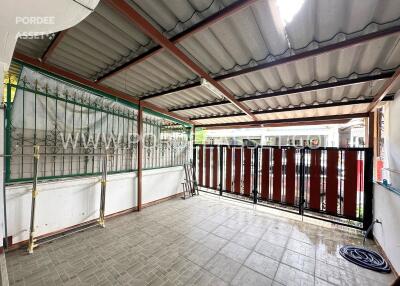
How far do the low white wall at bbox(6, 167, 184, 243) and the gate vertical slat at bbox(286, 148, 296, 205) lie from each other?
11.8ft

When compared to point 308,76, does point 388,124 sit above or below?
below

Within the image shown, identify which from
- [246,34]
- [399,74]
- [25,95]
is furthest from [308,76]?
[25,95]

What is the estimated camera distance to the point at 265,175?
4.63m

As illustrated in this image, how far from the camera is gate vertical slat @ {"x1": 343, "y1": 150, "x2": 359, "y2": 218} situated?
137 inches

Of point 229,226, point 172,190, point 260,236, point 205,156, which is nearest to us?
point 260,236

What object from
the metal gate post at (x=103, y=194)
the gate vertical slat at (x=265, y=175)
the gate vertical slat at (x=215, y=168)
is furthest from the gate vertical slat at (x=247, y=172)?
the metal gate post at (x=103, y=194)

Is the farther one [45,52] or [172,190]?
[172,190]

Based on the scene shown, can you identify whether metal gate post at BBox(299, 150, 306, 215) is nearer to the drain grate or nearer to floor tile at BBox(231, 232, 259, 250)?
the drain grate

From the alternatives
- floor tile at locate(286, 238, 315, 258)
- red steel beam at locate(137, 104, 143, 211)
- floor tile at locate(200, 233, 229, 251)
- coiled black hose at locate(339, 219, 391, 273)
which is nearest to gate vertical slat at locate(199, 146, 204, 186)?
red steel beam at locate(137, 104, 143, 211)

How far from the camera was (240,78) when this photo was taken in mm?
2854

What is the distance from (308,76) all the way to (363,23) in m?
1.04

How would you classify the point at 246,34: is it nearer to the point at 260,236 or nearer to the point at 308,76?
the point at 308,76

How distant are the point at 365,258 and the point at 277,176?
2159 millimetres

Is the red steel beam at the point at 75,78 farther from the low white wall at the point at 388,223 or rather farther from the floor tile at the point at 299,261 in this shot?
the low white wall at the point at 388,223
